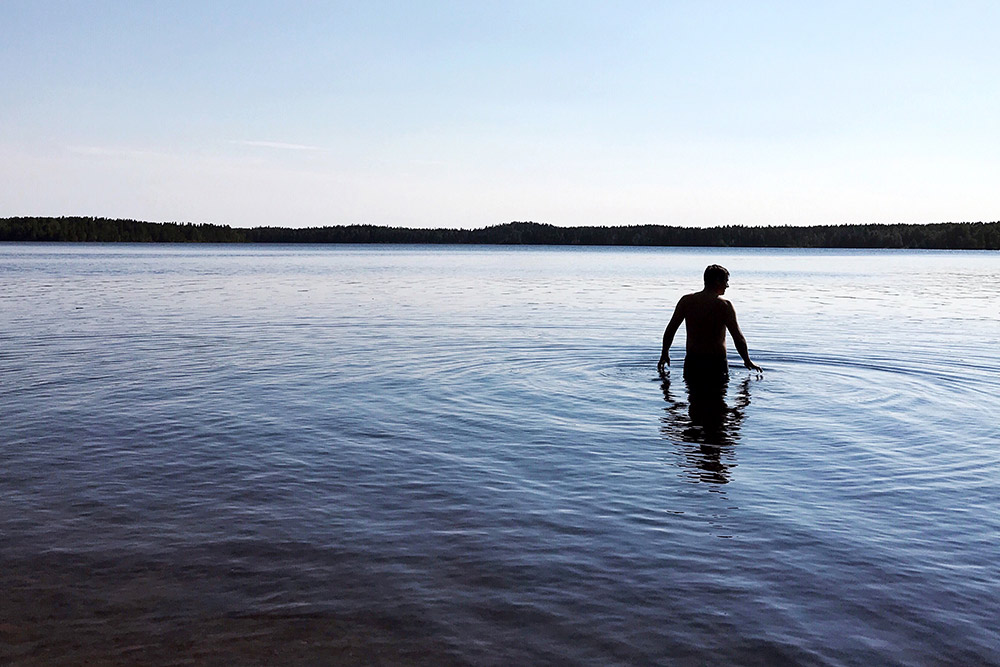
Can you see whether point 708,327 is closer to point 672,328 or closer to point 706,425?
point 672,328

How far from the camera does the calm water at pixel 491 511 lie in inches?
228

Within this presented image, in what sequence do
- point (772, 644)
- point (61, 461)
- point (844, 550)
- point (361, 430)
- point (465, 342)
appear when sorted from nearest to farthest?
point (772, 644) < point (844, 550) < point (61, 461) < point (361, 430) < point (465, 342)

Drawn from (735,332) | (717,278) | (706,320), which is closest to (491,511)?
(717,278)

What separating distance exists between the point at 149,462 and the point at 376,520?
355 cm

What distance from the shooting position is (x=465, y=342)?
2359 cm

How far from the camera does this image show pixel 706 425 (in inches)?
501

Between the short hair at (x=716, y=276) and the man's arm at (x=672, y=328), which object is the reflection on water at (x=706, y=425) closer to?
the man's arm at (x=672, y=328)

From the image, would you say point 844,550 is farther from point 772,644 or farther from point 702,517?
point 772,644

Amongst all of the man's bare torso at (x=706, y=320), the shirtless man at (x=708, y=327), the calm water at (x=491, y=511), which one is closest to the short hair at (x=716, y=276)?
the shirtless man at (x=708, y=327)

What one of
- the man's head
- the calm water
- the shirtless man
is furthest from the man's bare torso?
the calm water

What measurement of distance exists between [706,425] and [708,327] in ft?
11.6

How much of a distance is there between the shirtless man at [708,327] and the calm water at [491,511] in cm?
63

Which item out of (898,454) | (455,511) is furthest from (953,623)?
(898,454)

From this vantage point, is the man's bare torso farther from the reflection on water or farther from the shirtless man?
the reflection on water
